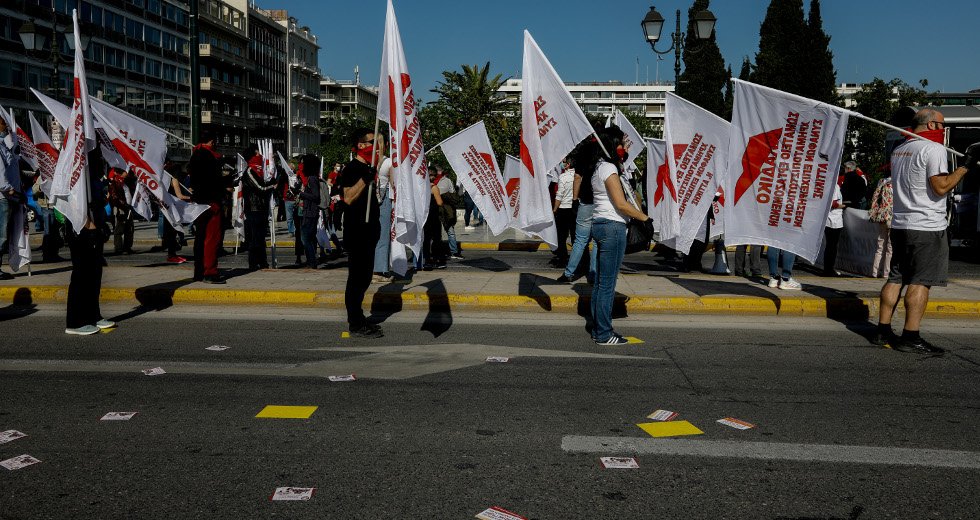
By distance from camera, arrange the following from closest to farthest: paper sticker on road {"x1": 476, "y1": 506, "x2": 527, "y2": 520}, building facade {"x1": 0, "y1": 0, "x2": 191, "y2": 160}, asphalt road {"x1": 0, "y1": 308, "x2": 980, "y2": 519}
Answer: paper sticker on road {"x1": 476, "y1": 506, "x2": 527, "y2": 520} → asphalt road {"x1": 0, "y1": 308, "x2": 980, "y2": 519} → building facade {"x1": 0, "y1": 0, "x2": 191, "y2": 160}

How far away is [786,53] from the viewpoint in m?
61.5

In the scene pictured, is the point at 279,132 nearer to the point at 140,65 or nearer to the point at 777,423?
the point at 140,65

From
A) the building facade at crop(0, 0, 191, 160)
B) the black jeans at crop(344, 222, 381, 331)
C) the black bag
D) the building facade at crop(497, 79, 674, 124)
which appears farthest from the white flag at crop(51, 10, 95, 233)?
the building facade at crop(497, 79, 674, 124)

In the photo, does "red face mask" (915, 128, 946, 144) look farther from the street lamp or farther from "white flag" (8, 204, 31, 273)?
the street lamp

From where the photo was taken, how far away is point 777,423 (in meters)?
4.78

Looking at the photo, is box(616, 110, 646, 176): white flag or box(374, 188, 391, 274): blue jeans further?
box(616, 110, 646, 176): white flag

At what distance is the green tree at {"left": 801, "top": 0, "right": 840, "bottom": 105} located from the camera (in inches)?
2363

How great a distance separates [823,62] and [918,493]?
6281 centimetres

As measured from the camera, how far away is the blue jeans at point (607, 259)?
22.4 ft

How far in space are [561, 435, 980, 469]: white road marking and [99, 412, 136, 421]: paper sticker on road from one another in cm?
252

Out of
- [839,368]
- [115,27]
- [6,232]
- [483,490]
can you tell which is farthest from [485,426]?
[115,27]

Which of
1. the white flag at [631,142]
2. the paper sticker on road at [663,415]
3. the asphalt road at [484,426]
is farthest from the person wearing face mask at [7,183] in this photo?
the paper sticker on road at [663,415]

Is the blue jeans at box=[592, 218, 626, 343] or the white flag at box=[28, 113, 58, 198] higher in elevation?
the white flag at box=[28, 113, 58, 198]

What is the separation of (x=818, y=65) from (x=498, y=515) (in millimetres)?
63558
